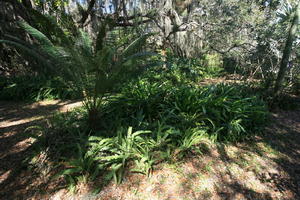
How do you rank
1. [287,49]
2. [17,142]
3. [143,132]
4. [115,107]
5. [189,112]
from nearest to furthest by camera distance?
[143,132] < [17,142] < [189,112] < [115,107] < [287,49]

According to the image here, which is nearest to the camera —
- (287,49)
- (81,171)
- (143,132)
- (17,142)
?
(81,171)

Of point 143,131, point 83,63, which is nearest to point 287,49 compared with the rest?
point 143,131

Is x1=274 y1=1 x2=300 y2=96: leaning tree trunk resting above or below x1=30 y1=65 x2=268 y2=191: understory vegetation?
above

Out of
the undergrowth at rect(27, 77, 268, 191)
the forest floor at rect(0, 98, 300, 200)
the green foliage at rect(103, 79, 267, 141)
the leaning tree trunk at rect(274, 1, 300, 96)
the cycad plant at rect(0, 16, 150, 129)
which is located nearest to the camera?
the forest floor at rect(0, 98, 300, 200)

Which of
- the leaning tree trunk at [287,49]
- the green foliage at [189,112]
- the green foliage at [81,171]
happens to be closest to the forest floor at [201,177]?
the green foliage at [81,171]

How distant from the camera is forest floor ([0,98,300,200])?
183cm

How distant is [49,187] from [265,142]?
11.3 feet

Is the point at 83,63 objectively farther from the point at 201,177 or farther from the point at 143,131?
the point at 201,177

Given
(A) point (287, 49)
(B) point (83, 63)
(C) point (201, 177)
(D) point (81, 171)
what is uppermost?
(A) point (287, 49)

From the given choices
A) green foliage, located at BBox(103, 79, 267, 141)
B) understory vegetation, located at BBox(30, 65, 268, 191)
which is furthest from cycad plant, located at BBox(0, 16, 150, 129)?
green foliage, located at BBox(103, 79, 267, 141)

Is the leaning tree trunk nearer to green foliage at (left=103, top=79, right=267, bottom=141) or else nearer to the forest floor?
green foliage at (left=103, top=79, right=267, bottom=141)

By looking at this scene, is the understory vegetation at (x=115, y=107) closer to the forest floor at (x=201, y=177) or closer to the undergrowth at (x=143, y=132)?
the undergrowth at (x=143, y=132)

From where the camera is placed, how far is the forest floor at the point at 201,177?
1.83m

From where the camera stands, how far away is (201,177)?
6.75 ft
